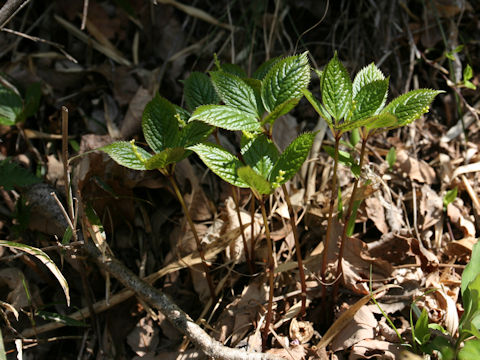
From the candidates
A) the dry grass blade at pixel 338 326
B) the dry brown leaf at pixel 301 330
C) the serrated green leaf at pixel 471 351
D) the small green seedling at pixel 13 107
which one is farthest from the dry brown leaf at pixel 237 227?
the small green seedling at pixel 13 107

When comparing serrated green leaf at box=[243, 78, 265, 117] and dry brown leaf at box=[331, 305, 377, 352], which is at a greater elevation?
serrated green leaf at box=[243, 78, 265, 117]

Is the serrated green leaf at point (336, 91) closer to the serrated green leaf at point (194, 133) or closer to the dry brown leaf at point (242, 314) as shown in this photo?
the serrated green leaf at point (194, 133)

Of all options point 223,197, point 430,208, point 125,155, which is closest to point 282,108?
point 125,155

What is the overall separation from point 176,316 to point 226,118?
28.8 inches

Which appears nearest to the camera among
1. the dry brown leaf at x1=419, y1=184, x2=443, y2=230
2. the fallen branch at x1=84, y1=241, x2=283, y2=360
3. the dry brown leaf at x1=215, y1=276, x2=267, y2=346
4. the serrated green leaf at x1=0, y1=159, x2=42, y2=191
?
the fallen branch at x1=84, y1=241, x2=283, y2=360

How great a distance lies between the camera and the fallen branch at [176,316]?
1437mm

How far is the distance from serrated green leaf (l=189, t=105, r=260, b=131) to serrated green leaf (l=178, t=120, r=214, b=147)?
0.12 metres

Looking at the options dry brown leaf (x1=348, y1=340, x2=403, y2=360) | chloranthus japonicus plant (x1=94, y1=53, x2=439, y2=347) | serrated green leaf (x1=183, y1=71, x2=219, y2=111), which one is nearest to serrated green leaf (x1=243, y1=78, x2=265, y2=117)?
chloranthus japonicus plant (x1=94, y1=53, x2=439, y2=347)

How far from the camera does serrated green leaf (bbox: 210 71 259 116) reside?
1.33m

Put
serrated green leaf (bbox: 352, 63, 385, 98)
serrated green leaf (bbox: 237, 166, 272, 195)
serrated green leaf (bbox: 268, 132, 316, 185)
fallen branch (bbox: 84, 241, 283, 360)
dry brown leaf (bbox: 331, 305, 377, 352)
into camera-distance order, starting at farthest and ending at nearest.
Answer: dry brown leaf (bbox: 331, 305, 377, 352) < fallen branch (bbox: 84, 241, 283, 360) < serrated green leaf (bbox: 352, 63, 385, 98) < serrated green leaf (bbox: 268, 132, 316, 185) < serrated green leaf (bbox: 237, 166, 272, 195)

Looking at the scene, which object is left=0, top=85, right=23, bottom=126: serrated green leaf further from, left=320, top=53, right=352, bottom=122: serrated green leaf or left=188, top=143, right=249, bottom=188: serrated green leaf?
left=320, top=53, right=352, bottom=122: serrated green leaf

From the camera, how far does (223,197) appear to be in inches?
81.7

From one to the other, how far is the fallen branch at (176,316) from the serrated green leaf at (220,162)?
1.90ft

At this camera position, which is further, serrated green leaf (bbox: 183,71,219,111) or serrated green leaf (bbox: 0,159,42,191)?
serrated green leaf (bbox: 0,159,42,191)
